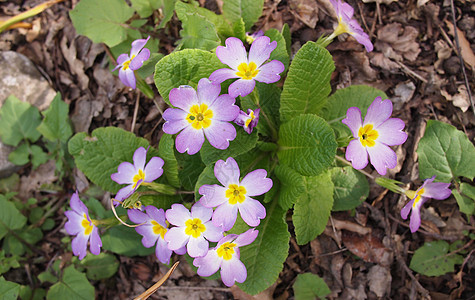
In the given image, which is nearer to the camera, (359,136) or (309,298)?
(359,136)

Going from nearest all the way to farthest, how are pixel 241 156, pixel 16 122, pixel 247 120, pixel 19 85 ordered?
pixel 247 120 → pixel 241 156 → pixel 16 122 → pixel 19 85

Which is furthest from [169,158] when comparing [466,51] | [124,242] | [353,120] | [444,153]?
[466,51]

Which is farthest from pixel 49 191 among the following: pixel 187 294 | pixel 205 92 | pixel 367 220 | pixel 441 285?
pixel 441 285

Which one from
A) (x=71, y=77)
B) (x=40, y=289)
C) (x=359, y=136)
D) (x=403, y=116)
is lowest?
(x=40, y=289)

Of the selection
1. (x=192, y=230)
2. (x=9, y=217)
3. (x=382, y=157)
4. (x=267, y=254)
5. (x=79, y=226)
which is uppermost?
(x=382, y=157)

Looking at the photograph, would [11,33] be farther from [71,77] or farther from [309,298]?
[309,298]

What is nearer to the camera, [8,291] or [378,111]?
[378,111]

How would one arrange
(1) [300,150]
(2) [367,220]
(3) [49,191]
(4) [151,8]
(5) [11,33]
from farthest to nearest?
1. (5) [11,33]
2. (3) [49,191]
3. (4) [151,8]
4. (2) [367,220]
5. (1) [300,150]

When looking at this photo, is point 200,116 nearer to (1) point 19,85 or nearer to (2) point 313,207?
(2) point 313,207

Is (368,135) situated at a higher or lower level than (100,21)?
lower
